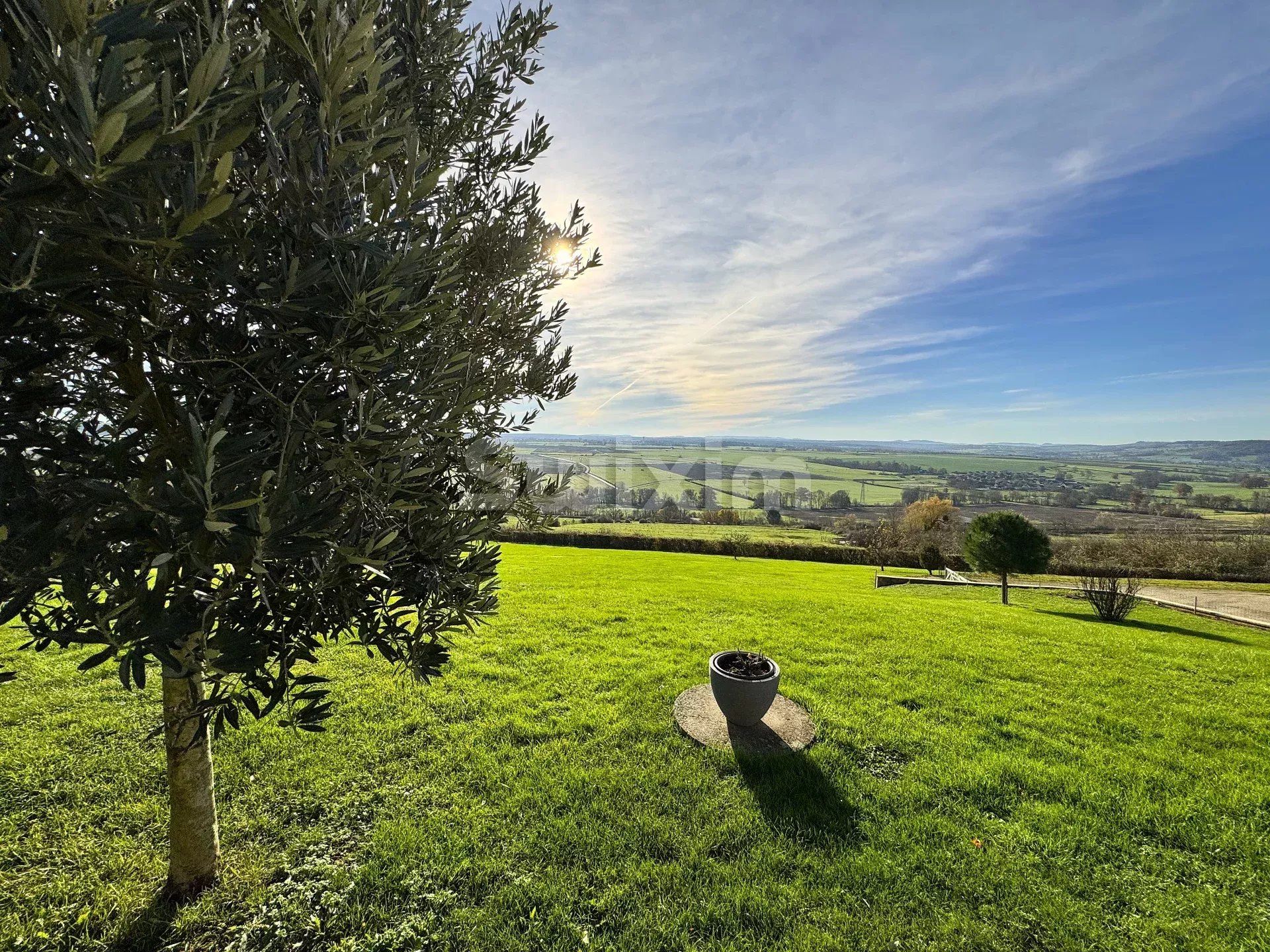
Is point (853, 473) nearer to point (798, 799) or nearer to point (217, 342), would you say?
point (798, 799)

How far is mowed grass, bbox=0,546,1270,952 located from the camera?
12.7 feet

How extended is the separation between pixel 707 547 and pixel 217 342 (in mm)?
41184

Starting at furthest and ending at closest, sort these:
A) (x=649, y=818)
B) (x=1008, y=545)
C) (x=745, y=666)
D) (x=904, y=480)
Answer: (x=904, y=480) < (x=1008, y=545) < (x=745, y=666) < (x=649, y=818)

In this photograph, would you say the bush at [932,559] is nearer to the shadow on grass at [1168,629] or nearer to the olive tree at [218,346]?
the shadow on grass at [1168,629]

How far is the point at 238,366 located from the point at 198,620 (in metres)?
1.06

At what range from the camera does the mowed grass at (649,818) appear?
152 inches

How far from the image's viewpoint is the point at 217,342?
2.21 metres

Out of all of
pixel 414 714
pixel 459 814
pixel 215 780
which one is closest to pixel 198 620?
pixel 459 814

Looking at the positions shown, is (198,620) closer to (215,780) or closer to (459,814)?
(459,814)

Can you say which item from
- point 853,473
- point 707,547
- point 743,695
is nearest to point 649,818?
point 743,695

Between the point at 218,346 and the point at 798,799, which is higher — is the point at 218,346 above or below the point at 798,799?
above

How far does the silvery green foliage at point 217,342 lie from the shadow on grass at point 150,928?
2893 mm

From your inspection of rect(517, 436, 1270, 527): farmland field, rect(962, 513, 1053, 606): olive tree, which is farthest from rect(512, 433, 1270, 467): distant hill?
rect(962, 513, 1053, 606): olive tree

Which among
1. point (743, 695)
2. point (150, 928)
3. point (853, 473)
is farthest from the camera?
point (853, 473)
